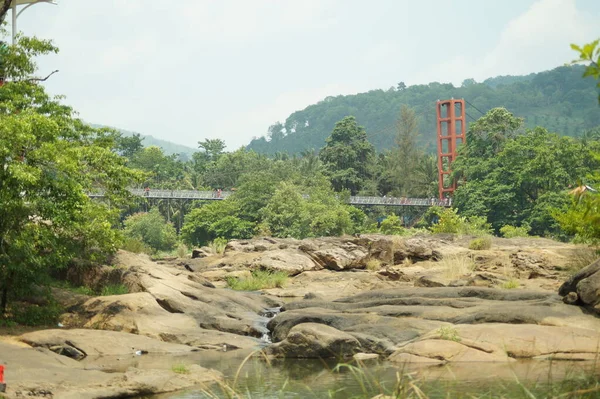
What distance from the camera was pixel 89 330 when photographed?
15422mm

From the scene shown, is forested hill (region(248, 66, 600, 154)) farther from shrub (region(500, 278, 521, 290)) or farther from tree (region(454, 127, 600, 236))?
shrub (region(500, 278, 521, 290))

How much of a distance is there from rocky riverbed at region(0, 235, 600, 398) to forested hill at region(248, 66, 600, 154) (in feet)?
381

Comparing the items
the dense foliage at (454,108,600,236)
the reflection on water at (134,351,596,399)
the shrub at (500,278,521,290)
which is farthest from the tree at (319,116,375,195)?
the reflection on water at (134,351,596,399)

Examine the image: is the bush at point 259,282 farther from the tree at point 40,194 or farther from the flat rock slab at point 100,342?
the flat rock slab at point 100,342

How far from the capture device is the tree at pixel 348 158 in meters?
79.5

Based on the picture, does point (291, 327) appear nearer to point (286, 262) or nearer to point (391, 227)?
point (286, 262)

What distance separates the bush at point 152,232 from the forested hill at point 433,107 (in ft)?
261

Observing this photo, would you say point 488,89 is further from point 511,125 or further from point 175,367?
point 175,367

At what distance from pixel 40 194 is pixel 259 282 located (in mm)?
13058

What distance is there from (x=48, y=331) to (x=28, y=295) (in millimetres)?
2448

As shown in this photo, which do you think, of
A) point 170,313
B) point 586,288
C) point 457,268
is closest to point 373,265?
point 457,268

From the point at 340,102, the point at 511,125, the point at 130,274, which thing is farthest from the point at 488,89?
the point at 130,274

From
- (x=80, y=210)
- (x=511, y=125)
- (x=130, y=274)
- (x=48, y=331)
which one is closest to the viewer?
(x=48, y=331)

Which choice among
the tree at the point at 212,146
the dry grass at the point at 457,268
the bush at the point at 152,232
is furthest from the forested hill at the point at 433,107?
the dry grass at the point at 457,268
